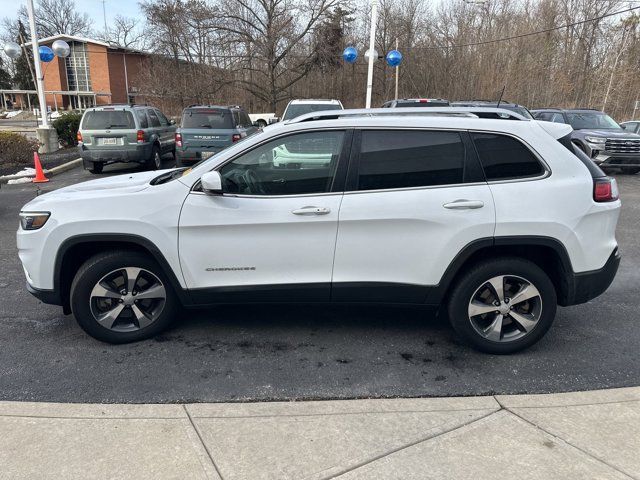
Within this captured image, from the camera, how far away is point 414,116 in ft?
12.4

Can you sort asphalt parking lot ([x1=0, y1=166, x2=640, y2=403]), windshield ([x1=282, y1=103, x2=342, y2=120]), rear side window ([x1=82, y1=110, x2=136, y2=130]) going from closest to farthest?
asphalt parking lot ([x1=0, y1=166, x2=640, y2=403]) < rear side window ([x1=82, y1=110, x2=136, y2=130]) < windshield ([x1=282, y1=103, x2=342, y2=120])

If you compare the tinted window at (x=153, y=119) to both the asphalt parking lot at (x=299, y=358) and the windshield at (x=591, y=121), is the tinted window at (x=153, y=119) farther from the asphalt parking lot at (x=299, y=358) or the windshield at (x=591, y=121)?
the windshield at (x=591, y=121)

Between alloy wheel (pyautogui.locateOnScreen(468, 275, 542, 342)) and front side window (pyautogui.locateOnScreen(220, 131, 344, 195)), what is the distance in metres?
1.44

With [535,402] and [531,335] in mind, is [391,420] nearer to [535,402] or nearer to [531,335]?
[535,402]

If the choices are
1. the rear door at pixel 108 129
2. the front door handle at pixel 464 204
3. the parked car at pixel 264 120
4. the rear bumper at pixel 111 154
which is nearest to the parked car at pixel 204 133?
the rear bumper at pixel 111 154

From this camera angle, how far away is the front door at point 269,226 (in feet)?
11.6

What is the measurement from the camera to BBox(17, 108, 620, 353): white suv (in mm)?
3490

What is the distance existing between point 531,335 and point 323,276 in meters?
1.66

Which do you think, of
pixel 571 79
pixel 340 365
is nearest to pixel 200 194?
pixel 340 365

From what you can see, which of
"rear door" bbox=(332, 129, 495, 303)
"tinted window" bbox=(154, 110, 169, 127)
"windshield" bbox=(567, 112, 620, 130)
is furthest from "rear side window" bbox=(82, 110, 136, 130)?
"windshield" bbox=(567, 112, 620, 130)

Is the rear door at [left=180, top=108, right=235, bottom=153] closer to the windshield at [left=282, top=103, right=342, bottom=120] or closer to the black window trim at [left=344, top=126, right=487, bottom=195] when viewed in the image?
the windshield at [left=282, top=103, right=342, bottom=120]

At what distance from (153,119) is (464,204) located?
12.4 metres

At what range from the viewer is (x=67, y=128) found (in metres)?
17.2

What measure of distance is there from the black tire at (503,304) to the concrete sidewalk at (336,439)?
0.58 metres
